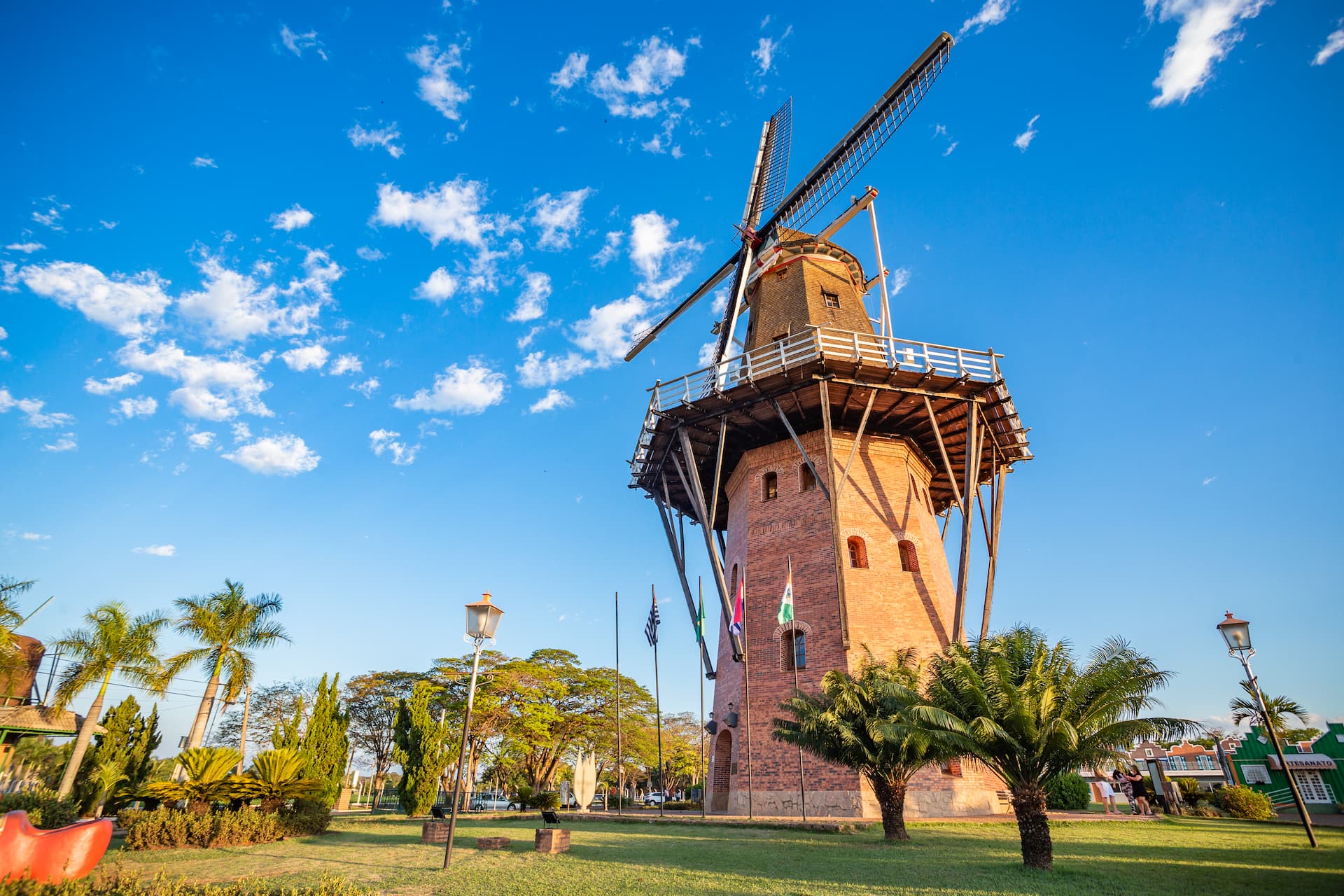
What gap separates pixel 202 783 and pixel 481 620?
7294 millimetres

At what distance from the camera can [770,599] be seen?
19203mm

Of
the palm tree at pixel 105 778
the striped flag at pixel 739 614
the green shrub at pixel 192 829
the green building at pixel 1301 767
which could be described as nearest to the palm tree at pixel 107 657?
the palm tree at pixel 105 778

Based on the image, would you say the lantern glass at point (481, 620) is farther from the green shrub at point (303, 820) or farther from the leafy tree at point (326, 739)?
the leafy tree at point (326, 739)

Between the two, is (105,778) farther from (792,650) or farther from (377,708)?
(377,708)

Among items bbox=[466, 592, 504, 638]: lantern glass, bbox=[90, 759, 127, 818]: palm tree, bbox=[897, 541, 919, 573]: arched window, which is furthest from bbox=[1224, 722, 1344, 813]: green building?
bbox=[90, 759, 127, 818]: palm tree

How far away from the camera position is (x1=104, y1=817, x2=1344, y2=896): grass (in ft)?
25.7

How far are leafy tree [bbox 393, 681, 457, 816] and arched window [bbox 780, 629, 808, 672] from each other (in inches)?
491

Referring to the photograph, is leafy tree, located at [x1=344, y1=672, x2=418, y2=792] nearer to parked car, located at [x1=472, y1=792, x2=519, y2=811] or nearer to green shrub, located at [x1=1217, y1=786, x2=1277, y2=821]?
parked car, located at [x1=472, y1=792, x2=519, y2=811]

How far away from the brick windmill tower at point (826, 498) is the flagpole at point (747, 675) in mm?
73

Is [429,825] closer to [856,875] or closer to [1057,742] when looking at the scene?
[856,875]

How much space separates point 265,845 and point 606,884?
897 centimetres

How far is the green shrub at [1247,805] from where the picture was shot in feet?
60.5

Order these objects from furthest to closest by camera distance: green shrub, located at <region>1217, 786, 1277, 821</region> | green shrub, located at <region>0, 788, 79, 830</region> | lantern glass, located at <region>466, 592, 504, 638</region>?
green shrub, located at <region>1217, 786, 1277, 821</region>
green shrub, located at <region>0, 788, 79, 830</region>
lantern glass, located at <region>466, 592, 504, 638</region>

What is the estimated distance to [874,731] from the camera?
12.0 metres
